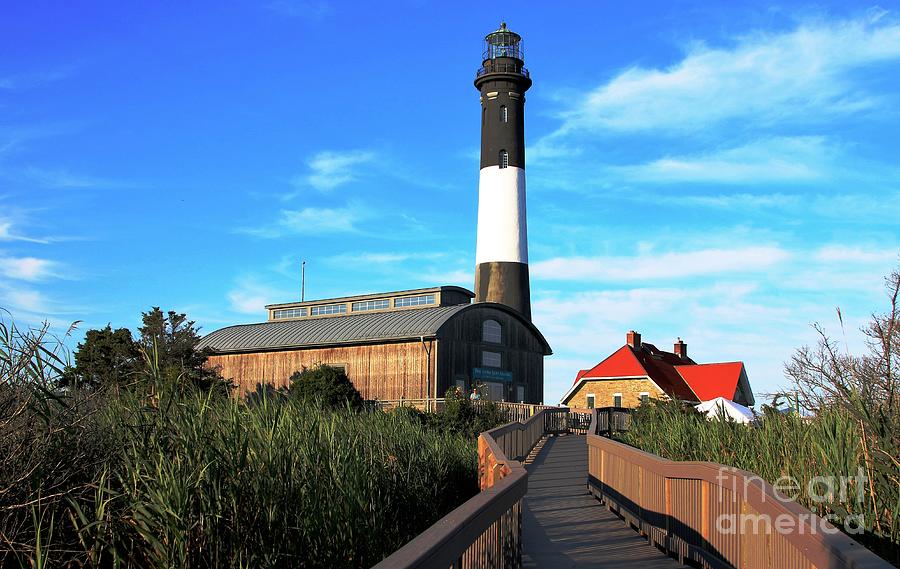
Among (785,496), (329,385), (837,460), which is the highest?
(329,385)

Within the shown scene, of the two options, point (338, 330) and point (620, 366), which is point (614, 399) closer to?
point (620, 366)

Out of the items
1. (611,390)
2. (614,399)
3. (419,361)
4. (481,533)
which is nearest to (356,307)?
(419,361)

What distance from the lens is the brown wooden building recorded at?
38.9 meters

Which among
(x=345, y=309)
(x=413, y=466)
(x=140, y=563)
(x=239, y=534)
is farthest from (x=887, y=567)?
(x=345, y=309)

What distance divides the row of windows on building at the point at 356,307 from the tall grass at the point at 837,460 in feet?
115

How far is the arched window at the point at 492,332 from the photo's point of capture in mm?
42312

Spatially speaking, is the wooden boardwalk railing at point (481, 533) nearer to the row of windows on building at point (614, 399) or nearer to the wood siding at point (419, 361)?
the wood siding at point (419, 361)

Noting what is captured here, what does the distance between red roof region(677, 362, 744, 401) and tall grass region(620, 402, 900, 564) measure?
42.8 meters

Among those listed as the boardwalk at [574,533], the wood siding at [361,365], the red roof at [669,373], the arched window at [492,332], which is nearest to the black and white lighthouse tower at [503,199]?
the arched window at [492,332]

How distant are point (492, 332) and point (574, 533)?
106ft

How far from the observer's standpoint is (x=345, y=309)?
48156 millimetres

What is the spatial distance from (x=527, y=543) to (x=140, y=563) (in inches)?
191

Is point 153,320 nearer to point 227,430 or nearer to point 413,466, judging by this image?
point 413,466

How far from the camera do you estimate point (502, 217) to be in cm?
4728
